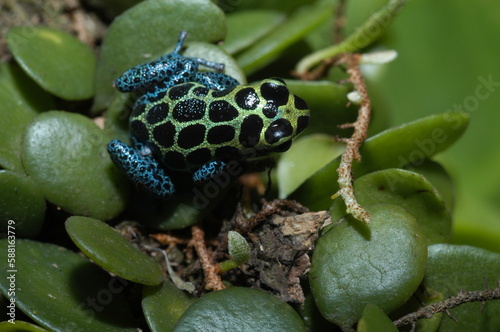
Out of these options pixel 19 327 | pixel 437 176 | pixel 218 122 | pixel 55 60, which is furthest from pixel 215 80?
pixel 19 327

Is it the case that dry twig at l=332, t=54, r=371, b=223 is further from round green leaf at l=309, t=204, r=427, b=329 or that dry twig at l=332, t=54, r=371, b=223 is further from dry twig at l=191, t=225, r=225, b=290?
dry twig at l=191, t=225, r=225, b=290

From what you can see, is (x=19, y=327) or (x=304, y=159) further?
(x=304, y=159)

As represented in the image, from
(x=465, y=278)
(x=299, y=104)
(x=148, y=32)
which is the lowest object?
(x=465, y=278)

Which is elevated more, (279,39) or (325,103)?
(279,39)

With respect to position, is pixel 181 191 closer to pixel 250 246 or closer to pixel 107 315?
pixel 250 246

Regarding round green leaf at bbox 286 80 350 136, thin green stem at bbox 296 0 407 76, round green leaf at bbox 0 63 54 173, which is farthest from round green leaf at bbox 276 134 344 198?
round green leaf at bbox 0 63 54 173

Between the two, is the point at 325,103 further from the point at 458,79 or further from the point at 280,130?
the point at 458,79
